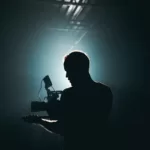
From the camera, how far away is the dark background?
7754 mm

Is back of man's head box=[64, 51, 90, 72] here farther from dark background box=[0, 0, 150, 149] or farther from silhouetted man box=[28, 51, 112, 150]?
dark background box=[0, 0, 150, 149]

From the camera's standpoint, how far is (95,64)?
43.0ft

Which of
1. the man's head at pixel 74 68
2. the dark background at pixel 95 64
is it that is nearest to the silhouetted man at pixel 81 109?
the man's head at pixel 74 68

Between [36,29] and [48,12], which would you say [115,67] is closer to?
[48,12]

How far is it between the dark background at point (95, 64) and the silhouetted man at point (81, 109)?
4433 mm

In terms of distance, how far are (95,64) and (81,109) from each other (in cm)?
1114

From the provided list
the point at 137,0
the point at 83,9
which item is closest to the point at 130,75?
the point at 137,0

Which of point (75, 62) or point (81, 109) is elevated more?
point (75, 62)

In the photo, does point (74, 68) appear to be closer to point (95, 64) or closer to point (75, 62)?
point (75, 62)

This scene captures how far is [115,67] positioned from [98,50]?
2.03 metres

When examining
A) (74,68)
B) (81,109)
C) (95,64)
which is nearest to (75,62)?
(74,68)

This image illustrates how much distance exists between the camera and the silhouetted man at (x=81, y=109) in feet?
6.46

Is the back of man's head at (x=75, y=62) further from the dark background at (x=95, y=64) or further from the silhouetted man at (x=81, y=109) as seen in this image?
the dark background at (x=95, y=64)

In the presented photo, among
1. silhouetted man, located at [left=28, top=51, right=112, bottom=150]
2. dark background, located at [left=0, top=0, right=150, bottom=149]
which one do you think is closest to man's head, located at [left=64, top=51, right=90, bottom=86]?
silhouetted man, located at [left=28, top=51, right=112, bottom=150]
